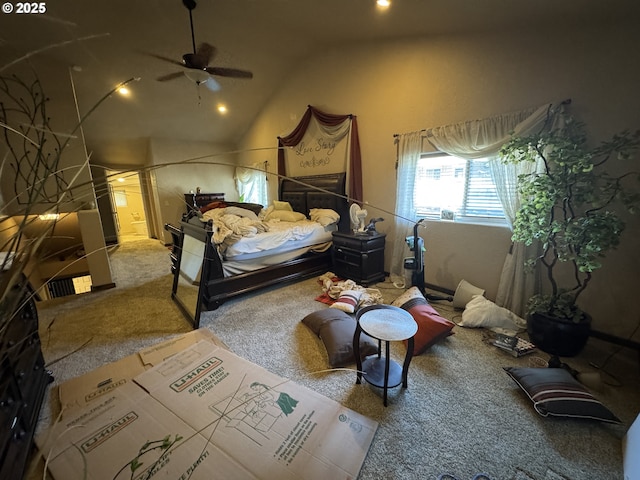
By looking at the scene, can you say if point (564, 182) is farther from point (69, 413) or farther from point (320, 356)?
point (69, 413)

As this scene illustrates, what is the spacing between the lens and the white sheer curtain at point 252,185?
5907 millimetres

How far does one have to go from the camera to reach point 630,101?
6.43 feet

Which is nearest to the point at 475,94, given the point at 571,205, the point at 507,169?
the point at 507,169

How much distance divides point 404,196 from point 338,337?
2.01 metres

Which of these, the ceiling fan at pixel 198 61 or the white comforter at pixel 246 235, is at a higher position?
the ceiling fan at pixel 198 61

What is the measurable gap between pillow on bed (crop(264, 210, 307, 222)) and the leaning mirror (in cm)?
146

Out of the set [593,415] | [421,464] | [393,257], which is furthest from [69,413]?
[393,257]

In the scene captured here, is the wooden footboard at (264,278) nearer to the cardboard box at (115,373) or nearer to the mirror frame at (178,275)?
the mirror frame at (178,275)

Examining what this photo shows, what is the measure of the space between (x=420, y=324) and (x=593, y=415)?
40.4 inches

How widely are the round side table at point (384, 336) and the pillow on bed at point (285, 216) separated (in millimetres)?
2481

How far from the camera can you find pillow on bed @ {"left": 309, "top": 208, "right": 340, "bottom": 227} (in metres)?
3.76

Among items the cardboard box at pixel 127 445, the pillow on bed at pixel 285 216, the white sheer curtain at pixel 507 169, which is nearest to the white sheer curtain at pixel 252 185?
the pillow on bed at pixel 285 216

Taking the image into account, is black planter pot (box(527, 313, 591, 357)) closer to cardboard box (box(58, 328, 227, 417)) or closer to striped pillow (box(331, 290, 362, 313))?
striped pillow (box(331, 290, 362, 313))
